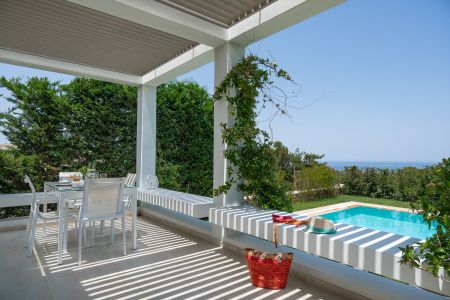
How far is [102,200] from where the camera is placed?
354 cm

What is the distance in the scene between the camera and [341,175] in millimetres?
11688

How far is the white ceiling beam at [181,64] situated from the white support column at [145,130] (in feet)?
0.93

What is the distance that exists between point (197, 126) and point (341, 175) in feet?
23.6

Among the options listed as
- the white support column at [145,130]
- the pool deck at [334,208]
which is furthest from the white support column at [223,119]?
the pool deck at [334,208]

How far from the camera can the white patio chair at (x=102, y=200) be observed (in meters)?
3.41

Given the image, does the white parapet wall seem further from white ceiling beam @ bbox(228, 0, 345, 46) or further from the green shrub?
the green shrub

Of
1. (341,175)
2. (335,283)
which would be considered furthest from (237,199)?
(341,175)

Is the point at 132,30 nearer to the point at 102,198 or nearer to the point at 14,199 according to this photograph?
the point at 102,198

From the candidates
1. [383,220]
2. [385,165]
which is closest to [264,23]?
[383,220]

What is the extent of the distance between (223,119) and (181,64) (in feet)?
4.87

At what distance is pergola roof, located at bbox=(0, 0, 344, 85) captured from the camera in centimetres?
314

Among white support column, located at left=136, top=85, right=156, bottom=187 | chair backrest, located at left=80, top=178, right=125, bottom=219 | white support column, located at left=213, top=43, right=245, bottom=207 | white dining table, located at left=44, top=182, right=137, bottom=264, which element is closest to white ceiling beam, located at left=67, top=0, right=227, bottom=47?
white support column, located at left=213, top=43, right=245, bottom=207

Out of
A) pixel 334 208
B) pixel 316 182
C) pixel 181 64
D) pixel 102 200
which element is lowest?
pixel 334 208

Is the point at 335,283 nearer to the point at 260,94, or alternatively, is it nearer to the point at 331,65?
the point at 260,94
